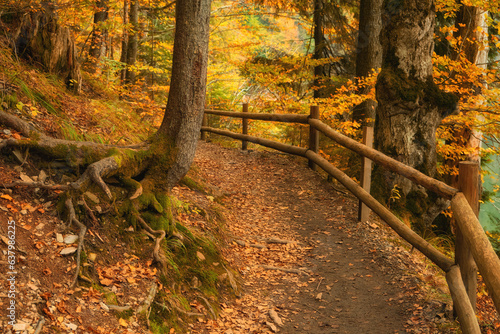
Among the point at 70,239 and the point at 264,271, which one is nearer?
the point at 70,239

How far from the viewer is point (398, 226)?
180 inches

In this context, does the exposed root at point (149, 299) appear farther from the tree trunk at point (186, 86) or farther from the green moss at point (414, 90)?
the green moss at point (414, 90)

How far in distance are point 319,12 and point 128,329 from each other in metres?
11.0

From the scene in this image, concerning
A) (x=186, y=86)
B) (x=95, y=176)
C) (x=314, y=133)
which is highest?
(x=186, y=86)

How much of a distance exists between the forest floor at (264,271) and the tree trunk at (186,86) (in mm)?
1089

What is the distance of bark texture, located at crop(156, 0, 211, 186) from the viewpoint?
4148 millimetres

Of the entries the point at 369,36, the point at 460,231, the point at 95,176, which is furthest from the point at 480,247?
the point at 369,36

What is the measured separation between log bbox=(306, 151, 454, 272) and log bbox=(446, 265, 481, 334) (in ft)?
0.40

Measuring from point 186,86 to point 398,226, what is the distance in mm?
3047

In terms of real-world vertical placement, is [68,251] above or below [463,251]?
below

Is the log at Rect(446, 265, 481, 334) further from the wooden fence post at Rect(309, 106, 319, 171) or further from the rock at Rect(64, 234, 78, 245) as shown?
the wooden fence post at Rect(309, 106, 319, 171)

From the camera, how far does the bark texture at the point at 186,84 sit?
163 inches

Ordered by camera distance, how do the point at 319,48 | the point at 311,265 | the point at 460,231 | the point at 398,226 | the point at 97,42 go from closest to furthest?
1. the point at 460,231
2. the point at 398,226
3. the point at 311,265
4. the point at 97,42
5. the point at 319,48

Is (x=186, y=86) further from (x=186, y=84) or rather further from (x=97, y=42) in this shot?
(x=97, y=42)
